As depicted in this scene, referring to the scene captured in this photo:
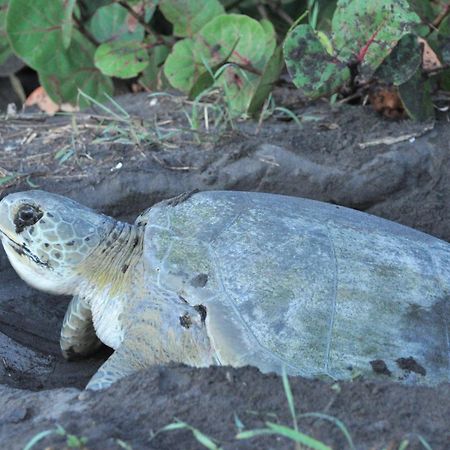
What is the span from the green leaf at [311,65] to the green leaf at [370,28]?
0.05 metres

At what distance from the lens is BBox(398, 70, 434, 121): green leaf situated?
3.06 metres

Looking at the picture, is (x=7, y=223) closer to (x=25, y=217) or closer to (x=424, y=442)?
(x=25, y=217)

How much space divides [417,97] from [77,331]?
148cm

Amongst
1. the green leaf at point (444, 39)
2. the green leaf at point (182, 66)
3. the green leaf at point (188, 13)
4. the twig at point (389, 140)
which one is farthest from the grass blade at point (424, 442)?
the green leaf at point (188, 13)

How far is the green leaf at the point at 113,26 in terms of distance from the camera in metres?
3.57

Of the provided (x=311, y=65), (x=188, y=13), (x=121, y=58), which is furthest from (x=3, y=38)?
(x=311, y=65)

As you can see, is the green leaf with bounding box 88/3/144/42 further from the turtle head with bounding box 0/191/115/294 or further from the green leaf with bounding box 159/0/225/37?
the turtle head with bounding box 0/191/115/294

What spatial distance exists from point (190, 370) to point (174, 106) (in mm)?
1851

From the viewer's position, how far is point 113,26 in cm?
359

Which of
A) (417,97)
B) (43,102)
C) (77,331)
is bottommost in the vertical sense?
(43,102)

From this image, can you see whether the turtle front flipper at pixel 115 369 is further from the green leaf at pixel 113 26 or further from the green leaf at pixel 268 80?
the green leaf at pixel 113 26

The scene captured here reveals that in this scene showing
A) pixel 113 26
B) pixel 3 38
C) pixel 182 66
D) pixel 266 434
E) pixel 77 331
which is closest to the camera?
pixel 266 434

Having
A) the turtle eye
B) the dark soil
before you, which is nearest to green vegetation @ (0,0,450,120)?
the dark soil

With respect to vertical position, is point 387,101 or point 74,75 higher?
point 387,101
